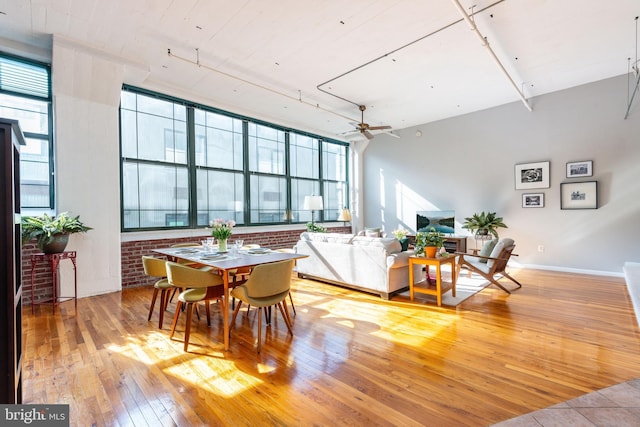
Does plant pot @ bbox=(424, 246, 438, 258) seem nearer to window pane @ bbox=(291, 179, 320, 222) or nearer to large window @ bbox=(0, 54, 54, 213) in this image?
window pane @ bbox=(291, 179, 320, 222)

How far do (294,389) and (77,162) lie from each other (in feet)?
14.9

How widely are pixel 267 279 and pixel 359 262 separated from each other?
204 centimetres

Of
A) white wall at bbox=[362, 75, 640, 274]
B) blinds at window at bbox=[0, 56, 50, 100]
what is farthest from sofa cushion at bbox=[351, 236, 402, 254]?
blinds at window at bbox=[0, 56, 50, 100]

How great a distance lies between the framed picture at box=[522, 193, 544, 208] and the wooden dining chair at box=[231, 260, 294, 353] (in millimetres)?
5778

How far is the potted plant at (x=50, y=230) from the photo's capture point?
149 inches

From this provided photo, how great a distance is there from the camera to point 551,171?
19.8 feet

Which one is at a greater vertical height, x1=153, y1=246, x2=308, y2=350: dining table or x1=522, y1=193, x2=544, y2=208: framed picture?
x1=522, y1=193, x2=544, y2=208: framed picture

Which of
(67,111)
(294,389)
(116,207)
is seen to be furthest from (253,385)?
(67,111)

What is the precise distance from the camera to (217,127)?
20.6 ft

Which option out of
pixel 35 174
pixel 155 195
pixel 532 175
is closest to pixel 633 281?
pixel 532 175

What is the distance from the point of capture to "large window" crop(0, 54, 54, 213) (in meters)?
4.17

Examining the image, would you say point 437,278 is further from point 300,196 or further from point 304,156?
point 304,156

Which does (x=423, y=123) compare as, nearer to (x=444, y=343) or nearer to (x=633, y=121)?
(x=633, y=121)

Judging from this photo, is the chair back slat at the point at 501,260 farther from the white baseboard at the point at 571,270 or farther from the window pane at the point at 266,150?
the window pane at the point at 266,150
